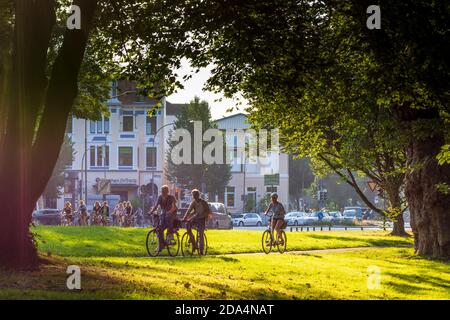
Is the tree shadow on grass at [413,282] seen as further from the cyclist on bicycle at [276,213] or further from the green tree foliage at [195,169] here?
the green tree foliage at [195,169]

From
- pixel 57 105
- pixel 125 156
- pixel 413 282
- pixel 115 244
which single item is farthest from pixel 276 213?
pixel 125 156

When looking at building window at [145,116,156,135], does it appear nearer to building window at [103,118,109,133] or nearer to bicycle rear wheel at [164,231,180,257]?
building window at [103,118,109,133]

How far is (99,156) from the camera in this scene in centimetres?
8250

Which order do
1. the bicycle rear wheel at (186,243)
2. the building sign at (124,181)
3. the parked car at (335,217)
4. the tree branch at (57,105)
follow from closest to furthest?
the tree branch at (57,105), the bicycle rear wheel at (186,243), the parked car at (335,217), the building sign at (124,181)

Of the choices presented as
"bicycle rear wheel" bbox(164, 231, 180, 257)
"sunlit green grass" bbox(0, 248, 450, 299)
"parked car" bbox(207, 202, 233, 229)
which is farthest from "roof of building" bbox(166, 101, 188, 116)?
"sunlit green grass" bbox(0, 248, 450, 299)

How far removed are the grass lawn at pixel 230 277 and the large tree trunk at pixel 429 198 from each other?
29.7 inches

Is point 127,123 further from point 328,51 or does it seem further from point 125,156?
point 328,51

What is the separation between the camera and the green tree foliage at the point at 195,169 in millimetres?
76188

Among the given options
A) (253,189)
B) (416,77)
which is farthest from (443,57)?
(253,189)

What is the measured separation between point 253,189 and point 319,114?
67.6 metres

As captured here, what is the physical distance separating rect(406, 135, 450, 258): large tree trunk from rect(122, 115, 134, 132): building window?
60773 mm

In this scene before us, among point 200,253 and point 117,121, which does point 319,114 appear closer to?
point 200,253

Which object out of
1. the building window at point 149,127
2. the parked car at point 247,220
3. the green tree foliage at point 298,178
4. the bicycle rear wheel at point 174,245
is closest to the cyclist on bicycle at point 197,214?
the bicycle rear wheel at point 174,245

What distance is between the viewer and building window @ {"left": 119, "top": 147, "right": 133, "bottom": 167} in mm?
82312
